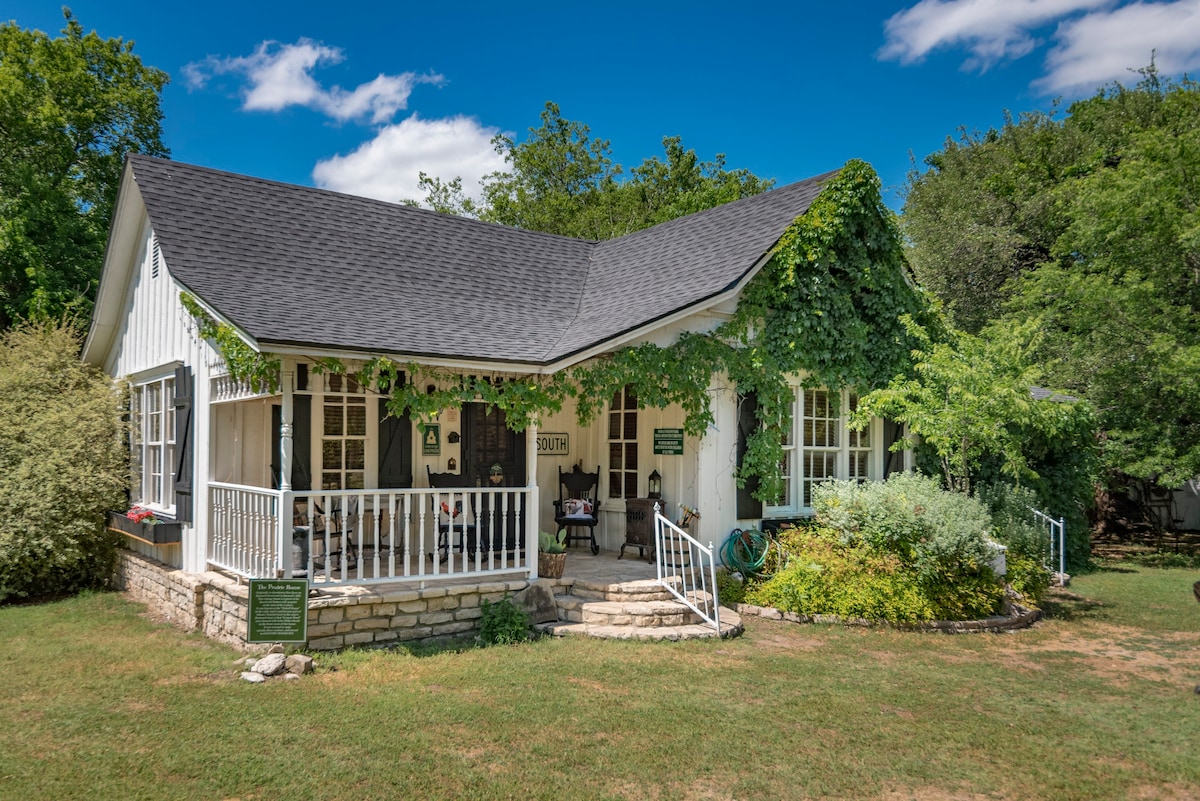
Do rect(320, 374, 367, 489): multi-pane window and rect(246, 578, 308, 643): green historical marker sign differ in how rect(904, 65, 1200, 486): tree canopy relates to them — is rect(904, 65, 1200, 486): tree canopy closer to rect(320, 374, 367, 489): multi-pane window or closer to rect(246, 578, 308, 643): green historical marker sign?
rect(320, 374, 367, 489): multi-pane window

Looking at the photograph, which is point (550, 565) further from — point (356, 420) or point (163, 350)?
point (163, 350)

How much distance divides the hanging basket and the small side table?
185cm

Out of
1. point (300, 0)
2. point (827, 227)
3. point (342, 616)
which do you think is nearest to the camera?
point (342, 616)

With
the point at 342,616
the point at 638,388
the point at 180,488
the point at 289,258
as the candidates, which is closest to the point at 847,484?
the point at 638,388

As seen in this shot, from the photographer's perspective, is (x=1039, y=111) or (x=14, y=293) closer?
(x=14, y=293)

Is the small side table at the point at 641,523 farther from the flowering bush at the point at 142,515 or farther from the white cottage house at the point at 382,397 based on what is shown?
the flowering bush at the point at 142,515

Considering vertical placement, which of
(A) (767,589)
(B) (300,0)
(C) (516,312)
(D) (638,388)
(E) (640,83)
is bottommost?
(A) (767,589)

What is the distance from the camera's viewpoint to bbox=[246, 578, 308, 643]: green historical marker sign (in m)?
6.86

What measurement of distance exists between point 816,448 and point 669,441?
2475mm

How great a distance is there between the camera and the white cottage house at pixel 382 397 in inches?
313

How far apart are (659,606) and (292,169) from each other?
2830cm

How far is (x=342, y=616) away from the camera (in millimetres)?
7449

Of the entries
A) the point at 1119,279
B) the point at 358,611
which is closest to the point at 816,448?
the point at 358,611

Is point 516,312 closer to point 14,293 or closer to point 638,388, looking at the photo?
point 638,388
